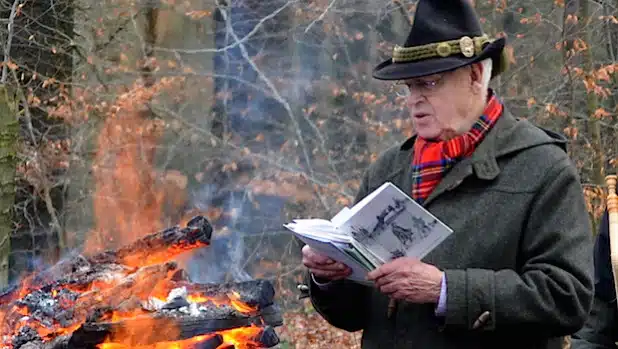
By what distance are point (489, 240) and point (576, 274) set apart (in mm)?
287

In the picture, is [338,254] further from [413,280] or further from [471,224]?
[471,224]

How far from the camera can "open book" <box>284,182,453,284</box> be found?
257cm

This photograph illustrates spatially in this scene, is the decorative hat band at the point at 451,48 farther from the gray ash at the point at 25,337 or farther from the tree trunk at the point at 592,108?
the tree trunk at the point at 592,108

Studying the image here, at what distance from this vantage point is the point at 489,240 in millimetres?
2729

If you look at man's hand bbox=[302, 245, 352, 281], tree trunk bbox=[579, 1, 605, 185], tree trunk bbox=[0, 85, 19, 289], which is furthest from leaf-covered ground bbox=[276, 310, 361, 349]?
man's hand bbox=[302, 245, 352, 281]

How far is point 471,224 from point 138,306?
2185 mm

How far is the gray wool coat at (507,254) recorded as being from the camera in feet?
8.48

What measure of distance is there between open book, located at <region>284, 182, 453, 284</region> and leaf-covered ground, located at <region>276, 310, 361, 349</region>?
6.64 m

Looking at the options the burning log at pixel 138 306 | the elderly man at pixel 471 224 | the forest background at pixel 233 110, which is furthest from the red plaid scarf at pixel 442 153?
the forest background at pixel 233 110

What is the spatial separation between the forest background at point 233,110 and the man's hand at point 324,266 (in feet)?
20.7

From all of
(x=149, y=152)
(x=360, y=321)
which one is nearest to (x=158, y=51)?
(x=149, y=152)

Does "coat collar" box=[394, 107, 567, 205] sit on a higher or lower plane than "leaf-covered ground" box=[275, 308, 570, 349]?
higher

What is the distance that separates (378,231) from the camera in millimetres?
2650

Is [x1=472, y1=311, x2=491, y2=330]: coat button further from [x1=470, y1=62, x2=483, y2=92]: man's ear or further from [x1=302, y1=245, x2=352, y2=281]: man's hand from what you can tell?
[x1=470, y1=62, x2=483, y2=92]: man's ear
